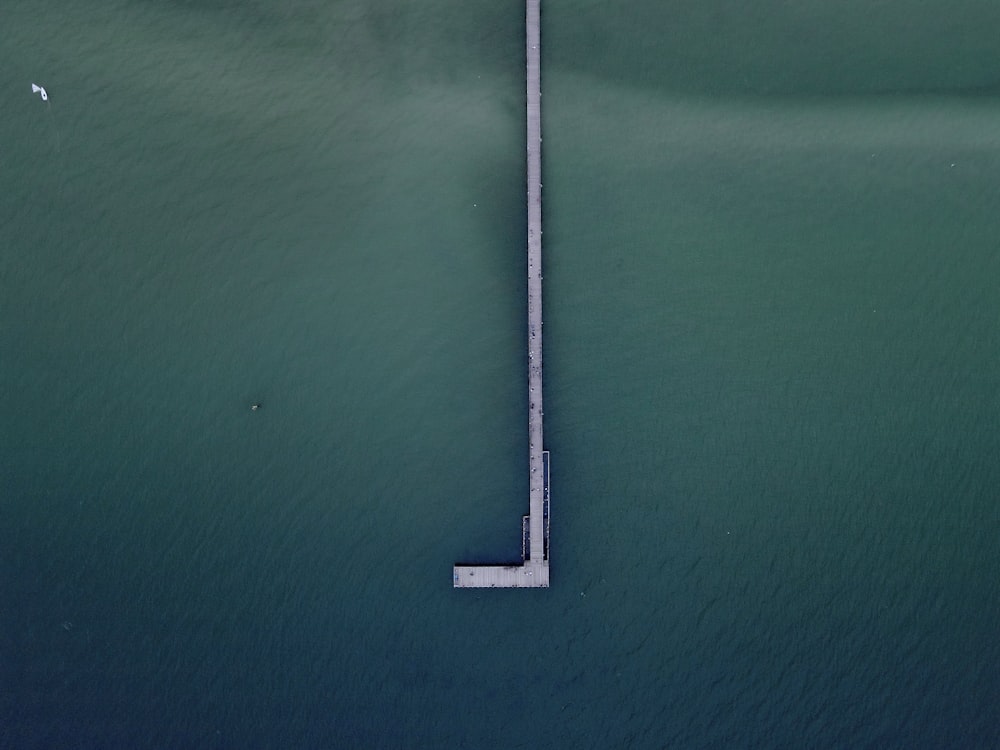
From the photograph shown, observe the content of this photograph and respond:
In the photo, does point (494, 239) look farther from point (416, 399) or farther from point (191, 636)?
point (191, 636)

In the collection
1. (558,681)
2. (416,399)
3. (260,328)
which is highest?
(260,328)

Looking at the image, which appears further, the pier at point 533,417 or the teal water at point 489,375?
the teal water at point 489,375

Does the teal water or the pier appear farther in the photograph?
the teal water

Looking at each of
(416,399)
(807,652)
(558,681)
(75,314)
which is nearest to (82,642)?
(75,314)

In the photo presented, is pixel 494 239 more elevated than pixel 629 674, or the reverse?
pixel 494 239
